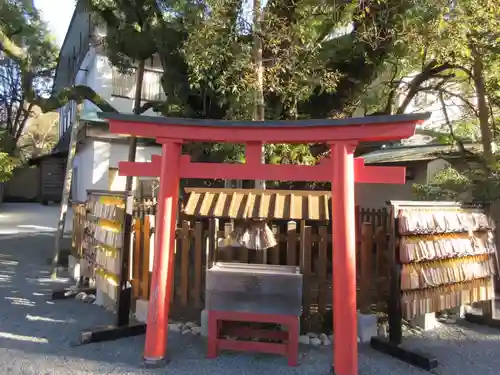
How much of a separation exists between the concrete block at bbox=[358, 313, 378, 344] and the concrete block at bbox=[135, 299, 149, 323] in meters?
2.78

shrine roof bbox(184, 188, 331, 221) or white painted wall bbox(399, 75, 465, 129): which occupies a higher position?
white painted wall bbox(399, 75, 465, 129)

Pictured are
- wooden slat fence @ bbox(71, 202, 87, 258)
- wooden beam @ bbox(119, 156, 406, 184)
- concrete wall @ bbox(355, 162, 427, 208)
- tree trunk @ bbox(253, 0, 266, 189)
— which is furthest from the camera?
concrete wall @ bbox(355, 162, 427, 208)

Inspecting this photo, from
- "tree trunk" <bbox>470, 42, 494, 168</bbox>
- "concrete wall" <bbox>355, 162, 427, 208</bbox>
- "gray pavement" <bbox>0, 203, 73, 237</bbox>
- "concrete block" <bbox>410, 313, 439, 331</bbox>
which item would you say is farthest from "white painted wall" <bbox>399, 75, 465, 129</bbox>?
"gray pavement" <bbox>0, 203, 73, 237</bbox>

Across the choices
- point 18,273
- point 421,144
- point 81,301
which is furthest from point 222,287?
point 421,144

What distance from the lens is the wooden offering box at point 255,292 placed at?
4785 millimetres

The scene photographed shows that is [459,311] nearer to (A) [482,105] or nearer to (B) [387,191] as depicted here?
(A) [482,105]

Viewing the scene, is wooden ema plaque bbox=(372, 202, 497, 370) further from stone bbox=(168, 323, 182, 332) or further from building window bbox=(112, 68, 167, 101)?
building window bbox=(112, 68, 167, 101)

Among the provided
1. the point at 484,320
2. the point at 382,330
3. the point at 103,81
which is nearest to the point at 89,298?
the point at 382,330

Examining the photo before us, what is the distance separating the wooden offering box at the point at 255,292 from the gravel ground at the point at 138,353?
562 mm

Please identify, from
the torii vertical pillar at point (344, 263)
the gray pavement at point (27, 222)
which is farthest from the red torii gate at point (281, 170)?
the gray pavement at point (27, 222)

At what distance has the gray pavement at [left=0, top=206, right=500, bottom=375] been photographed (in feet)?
14.9

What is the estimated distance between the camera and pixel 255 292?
4828mm

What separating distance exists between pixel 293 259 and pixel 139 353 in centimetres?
221

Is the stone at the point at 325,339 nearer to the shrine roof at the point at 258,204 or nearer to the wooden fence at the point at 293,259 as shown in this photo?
the wooden fence at the point at 293,259
